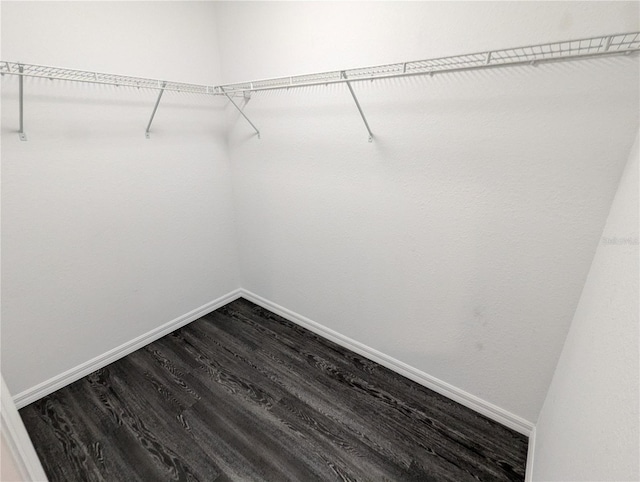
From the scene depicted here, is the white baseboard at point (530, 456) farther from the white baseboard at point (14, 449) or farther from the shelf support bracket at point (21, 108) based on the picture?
the shelf support bracket at point (21, 108)

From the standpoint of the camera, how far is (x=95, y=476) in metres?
1.40

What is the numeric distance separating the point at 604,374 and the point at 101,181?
7.59 feet

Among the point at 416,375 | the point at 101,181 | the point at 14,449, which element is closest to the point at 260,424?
the point at 416,375

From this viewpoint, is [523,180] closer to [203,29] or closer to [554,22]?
[554,22]

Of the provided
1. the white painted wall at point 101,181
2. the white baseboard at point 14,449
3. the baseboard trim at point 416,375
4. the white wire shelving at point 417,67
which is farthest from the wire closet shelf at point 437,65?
the baseboard trim at point 416,375

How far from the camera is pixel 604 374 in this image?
775mm

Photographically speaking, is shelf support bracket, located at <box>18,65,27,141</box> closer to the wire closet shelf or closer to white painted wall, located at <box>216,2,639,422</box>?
the wire closet shelf

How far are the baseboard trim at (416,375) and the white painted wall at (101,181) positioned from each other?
88 cm

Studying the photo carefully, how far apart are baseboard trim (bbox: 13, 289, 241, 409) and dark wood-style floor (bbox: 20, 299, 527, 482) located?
4cm

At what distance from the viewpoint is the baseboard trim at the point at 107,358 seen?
5.82ft

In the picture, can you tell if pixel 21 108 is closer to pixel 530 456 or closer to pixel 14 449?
pixel 14 449

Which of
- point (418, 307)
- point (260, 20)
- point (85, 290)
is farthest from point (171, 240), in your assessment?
point (418, 307)

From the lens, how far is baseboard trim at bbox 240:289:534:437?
1.57 meters

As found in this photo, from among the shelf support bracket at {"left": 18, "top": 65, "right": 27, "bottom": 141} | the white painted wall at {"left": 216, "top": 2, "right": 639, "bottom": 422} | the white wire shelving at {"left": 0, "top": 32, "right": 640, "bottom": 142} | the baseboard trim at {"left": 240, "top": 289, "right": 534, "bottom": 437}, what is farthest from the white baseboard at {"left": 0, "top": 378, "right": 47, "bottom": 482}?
the baseboard trim at {"left": 240, "top": 289, "right": 534, "bottom": 437}
